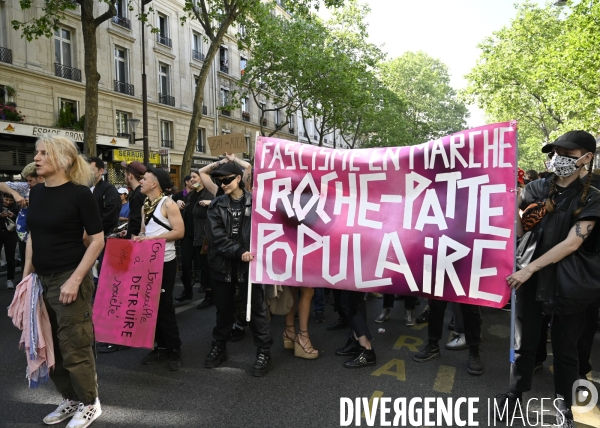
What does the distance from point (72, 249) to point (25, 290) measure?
455 mm

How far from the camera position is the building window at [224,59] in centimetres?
3051

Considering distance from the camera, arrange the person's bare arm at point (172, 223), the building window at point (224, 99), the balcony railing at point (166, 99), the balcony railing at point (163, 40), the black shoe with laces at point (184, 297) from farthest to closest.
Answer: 1. the building window at point (224, 99)
2. the balcony railing at point (166, 99)
3. the balcony railing at point (163, 40)
4. the black shoe with laces at point (184, 297)
5. the person's bare arm at point (172, 223)

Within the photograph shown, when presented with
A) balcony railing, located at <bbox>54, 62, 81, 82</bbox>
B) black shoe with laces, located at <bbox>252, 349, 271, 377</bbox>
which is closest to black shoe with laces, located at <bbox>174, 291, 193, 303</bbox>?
black shoe with laces, located at <bbox>252, 349, 271, 377</bbox>

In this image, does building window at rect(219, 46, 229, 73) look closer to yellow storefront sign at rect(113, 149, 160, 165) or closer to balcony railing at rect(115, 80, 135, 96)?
balcony railing at rect(115, 80, 135, 96)

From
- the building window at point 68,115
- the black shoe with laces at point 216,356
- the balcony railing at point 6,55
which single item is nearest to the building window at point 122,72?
the building window at point 68,115

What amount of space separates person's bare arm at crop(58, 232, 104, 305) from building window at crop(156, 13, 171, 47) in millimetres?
24519

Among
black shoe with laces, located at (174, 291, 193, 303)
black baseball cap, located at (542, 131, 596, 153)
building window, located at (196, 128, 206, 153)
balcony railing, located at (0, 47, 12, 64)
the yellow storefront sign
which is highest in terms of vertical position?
balcony railing, located at (0, 47, 12, 64)

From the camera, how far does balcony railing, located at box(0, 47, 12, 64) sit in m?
16.3

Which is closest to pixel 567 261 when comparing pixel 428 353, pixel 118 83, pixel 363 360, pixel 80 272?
pixel 428 353

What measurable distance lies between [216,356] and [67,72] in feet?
62.2

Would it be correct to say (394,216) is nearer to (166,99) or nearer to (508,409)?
(508,409)

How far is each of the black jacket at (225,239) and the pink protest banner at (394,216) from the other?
7.3 inches

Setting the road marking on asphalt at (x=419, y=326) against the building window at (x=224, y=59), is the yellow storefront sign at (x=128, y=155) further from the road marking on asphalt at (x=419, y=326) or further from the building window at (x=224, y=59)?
the road marking on asphalt at (x=419, y=326)

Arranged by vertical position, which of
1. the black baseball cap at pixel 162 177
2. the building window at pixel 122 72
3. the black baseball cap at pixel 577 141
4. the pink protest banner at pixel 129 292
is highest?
the building window at pixel 122 72
